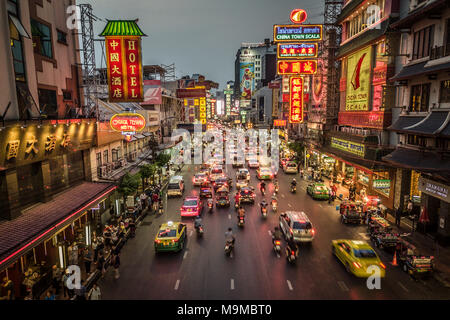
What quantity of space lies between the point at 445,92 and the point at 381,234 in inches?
357

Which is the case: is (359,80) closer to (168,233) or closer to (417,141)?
(417,141)

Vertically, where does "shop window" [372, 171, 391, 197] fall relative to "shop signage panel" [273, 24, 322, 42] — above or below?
below

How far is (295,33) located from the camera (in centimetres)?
3941

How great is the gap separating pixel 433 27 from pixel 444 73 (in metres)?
A: 3.29

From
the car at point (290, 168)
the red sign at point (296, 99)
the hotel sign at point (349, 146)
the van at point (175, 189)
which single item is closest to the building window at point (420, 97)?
the hotel sign at point (349, 146)

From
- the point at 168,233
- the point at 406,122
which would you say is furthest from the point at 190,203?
the point at 406,122

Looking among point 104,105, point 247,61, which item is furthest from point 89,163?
point 247,61

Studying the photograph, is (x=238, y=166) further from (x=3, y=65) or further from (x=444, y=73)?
(x=3, y=65)

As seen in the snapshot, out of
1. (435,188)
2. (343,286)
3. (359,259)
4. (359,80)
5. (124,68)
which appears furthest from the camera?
(359,80)

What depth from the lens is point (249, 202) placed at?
28406mm

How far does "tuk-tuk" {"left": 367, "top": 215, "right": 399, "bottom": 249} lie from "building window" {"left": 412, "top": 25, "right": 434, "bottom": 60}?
11.2 meters

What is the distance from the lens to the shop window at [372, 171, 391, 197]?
23281 mm

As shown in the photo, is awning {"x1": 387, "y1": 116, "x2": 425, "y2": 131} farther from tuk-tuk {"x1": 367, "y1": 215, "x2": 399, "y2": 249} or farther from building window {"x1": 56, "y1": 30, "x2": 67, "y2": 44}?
building window {"x1": 56, "y1": 30, "x2": 67, "y2": 44}

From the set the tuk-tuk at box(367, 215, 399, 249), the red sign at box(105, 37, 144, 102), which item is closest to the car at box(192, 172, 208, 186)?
the red sign at box(105, 37, 144, 102)
